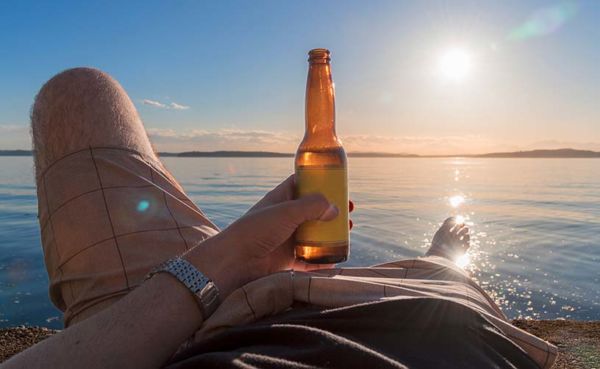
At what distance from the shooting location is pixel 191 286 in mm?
1228

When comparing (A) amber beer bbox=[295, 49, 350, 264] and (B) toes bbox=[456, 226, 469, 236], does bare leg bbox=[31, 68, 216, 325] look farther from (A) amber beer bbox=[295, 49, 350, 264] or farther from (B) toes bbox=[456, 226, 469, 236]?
(B) toes bbox=[456, 226, 469, 236]

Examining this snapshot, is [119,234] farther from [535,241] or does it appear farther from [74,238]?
[535,241]

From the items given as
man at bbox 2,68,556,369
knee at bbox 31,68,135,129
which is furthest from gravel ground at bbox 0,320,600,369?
knee at bbox 31,68,135,129

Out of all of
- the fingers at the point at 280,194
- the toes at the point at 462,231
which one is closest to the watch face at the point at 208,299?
the fingers at the point at 280,194

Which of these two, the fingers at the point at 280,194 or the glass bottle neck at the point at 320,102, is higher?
the glass bottle neck at the point at 320,102

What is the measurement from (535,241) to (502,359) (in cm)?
695

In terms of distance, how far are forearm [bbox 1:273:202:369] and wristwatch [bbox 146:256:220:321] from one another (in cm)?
1

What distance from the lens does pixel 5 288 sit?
16.3 ft

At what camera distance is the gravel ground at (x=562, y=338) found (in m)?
3.09

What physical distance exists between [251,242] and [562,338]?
3.03 m

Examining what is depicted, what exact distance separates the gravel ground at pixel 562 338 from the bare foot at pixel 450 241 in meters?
0.91

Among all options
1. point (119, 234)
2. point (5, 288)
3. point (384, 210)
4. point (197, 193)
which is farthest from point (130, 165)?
point (197, 193)

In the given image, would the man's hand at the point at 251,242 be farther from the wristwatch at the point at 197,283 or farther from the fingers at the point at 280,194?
the fingers at the point at 280,194

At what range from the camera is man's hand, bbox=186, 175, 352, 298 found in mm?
1358
